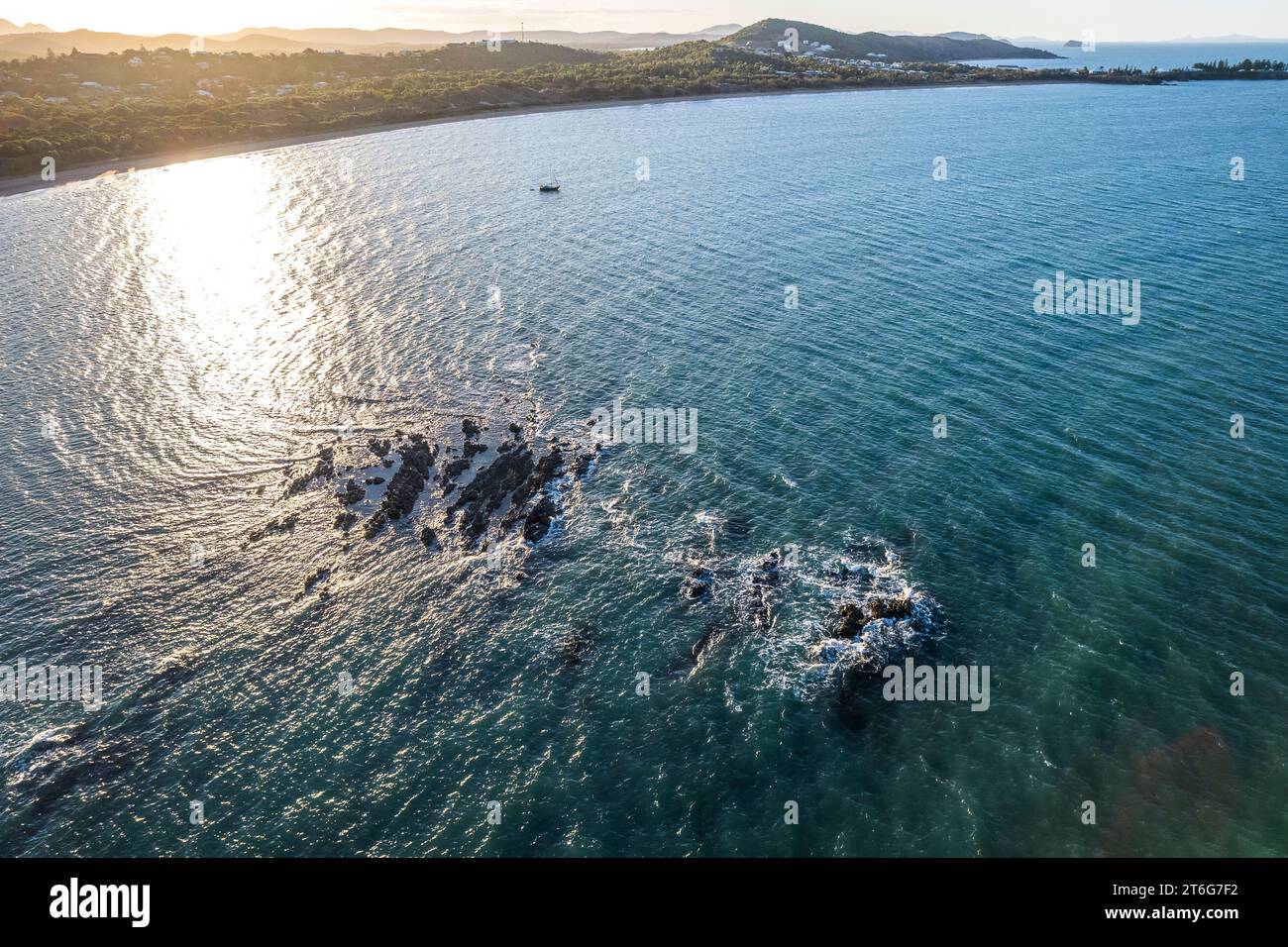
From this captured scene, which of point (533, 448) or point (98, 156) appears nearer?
point (533, 448)

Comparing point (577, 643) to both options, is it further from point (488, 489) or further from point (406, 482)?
point (406, 482)

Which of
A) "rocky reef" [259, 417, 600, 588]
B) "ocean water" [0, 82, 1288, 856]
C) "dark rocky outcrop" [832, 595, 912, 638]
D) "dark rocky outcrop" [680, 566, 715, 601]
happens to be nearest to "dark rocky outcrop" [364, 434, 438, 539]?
"rocky reef" [259, 417, 600, 588]

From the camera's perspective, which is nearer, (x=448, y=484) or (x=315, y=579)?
(x=315, y=579)

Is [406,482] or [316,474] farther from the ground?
[316,474]

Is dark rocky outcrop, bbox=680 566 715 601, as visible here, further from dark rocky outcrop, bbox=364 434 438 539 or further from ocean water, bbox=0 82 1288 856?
dark rocky outcrop, bbox=364 434 438 539

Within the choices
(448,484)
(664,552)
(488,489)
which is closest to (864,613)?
(664,552)
